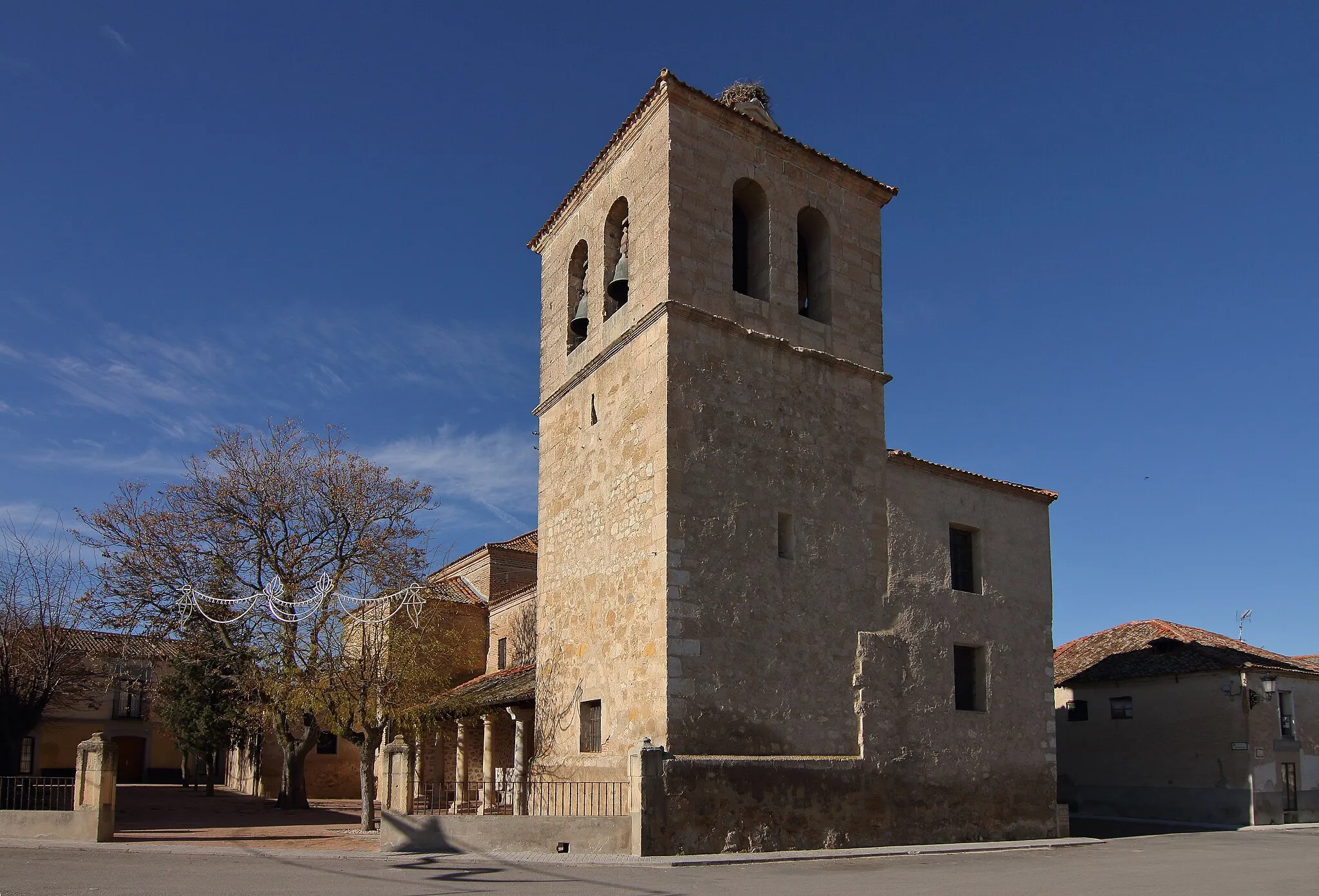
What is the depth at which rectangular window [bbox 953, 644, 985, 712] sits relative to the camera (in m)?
17.9

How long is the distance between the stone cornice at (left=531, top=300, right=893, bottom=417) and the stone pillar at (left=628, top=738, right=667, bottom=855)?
624 centimetres

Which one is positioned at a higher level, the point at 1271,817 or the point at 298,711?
the point at 298,711

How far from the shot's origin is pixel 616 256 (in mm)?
18141

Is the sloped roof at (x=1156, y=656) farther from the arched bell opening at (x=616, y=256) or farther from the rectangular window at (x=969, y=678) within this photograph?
the arched bell opening at (x=616, y=256)

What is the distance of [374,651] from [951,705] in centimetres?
1070

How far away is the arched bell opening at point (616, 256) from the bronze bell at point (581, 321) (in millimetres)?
598

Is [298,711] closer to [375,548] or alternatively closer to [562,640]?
[375,548]

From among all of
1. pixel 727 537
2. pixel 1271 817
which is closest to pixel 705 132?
pixel 727 537

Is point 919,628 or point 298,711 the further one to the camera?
point 298,711

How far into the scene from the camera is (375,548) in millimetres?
23453

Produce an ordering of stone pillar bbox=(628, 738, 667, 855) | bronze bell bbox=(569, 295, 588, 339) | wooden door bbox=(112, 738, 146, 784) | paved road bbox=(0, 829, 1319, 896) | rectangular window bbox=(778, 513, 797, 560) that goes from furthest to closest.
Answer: wooden door bbox=(112, 738, 146, 784)
bronze bell bbox=(569, 295, 588, 339)
rectangular window bbox=(778, 513, 797, 560)
stone pillar bbox=(628, 738, 667, 855)
paved road bbox=(0, 829, 1319, 896)

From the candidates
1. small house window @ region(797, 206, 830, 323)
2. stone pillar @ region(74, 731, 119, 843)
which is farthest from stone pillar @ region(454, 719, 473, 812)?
small house window @ region(797, 206, 830, 323)

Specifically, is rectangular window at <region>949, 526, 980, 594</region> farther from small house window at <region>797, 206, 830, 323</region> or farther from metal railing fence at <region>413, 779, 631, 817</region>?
metal railing fence at <region>413, 779, 631, 817</region>

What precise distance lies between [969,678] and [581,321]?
30.2 feet
